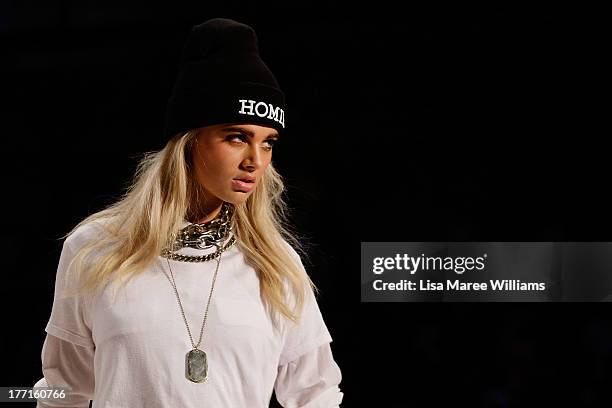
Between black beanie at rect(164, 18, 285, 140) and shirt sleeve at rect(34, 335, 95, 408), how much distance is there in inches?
14.6

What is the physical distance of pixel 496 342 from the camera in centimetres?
201

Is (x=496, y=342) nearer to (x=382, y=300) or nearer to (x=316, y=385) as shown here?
(x=382, y=300)

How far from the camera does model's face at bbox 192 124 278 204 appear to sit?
4.33ft

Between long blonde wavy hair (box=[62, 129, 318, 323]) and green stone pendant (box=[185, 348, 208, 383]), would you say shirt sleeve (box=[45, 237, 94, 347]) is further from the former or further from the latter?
green stone pendant (box=[185, 348, 208, 383])

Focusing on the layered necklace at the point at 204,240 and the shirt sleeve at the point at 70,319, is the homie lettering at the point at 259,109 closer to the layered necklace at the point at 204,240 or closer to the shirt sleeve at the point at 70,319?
the layered necklace at the point at 204,240

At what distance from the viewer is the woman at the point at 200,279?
4.25 ft

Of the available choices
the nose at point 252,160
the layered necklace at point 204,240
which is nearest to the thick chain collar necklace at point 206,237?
the layered necklace at point 204,240

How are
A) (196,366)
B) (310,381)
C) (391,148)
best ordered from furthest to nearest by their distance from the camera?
(391,148) < (310,381) < (196,366)

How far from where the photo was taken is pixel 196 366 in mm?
1296

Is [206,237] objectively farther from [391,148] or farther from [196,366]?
[391,148]

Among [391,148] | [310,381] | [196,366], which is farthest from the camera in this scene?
[391,148]

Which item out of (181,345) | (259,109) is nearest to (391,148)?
(259,109)

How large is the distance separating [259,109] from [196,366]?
40cm

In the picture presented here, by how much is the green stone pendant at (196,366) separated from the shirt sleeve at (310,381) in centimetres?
18
